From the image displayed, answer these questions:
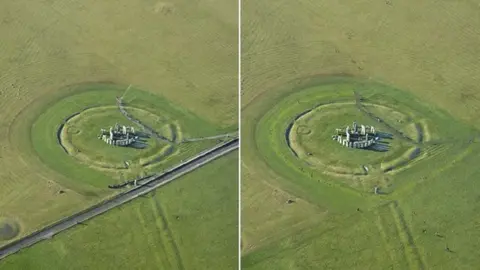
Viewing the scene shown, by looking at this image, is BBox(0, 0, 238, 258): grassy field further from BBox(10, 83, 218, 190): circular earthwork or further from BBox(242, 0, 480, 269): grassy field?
BBox(242, 0, 480, 269): grassy field

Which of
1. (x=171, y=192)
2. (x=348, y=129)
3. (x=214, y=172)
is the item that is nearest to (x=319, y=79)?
(x=348, y=129)

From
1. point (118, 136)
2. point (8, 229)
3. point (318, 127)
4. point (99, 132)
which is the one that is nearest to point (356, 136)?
point (318, 127)

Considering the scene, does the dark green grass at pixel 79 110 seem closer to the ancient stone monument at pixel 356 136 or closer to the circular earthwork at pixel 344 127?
the circular earthwork at pixel 344 127

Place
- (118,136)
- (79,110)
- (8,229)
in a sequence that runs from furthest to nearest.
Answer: (79,110) → (118,136) → (8,229)

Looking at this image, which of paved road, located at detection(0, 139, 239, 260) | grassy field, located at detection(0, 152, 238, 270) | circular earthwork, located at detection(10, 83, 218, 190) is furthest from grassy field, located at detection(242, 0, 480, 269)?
circular earthwork, located at detection(10, 83, 218, 190)

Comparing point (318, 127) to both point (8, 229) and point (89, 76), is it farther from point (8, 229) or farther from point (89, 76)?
point (8, 229)

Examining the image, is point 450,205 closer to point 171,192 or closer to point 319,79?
point 319,79

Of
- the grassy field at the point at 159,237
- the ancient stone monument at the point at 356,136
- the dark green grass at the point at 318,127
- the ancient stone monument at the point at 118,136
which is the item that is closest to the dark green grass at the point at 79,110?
the ancient stone monument at the point at 118,136
